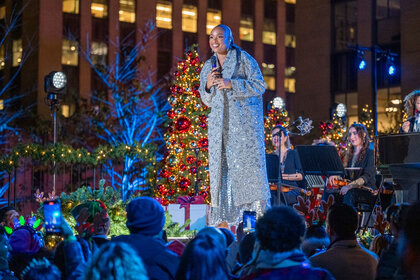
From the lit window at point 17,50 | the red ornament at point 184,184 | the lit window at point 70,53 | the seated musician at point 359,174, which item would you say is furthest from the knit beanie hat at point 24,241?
the lit window at point 17,50

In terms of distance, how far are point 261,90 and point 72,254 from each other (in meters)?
3.69

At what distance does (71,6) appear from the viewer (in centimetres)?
4291

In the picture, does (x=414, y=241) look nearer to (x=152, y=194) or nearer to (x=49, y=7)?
(x=152, y=194)

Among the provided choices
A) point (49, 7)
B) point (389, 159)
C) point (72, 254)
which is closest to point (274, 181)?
point (389, 159)

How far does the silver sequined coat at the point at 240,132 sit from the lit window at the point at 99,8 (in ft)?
121

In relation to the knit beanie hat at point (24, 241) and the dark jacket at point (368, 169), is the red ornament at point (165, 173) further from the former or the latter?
the knit beanie hat at point (24, 241)

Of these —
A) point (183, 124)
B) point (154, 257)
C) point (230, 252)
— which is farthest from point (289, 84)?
point (154, 257)

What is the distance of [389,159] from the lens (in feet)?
26.6

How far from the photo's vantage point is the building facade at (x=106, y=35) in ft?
134

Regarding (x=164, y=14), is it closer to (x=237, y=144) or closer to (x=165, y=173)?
(x=165, y=173)

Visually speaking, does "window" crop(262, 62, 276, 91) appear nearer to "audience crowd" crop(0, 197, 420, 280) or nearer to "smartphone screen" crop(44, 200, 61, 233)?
"audience crowd" crop(0, 197, 420, 280)

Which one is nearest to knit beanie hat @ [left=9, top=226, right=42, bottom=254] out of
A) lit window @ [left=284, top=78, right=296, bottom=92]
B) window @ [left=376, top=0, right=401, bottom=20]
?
window @ [left=376, top=0, right=401, bottom=20]

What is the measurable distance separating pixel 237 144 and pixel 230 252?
2342 millimetres

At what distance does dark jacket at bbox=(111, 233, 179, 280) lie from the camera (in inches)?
161
